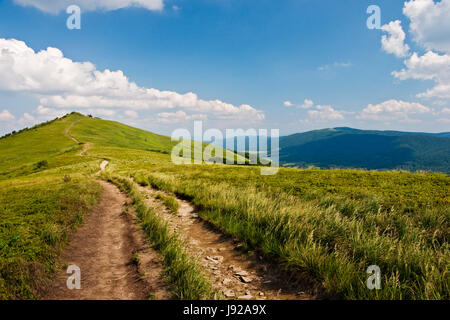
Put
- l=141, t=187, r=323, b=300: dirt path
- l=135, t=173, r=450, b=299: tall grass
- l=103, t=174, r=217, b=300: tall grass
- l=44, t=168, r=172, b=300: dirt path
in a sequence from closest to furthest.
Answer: l=135, t=173, r=450, b=299: tall grass → l=103, t=174, r=217, b=300: tall grass → l=141, t=187, r=323, b=300: dirt path → l=44, t=168, r=172, b=300: dirt path

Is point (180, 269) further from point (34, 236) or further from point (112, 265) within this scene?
point (34, 236)

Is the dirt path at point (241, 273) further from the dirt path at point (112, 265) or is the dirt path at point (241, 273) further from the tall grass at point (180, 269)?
the dirt path at point (112, 265)

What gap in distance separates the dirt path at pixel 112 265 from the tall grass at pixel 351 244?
3.29 metres

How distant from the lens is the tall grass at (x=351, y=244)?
484 centimetres

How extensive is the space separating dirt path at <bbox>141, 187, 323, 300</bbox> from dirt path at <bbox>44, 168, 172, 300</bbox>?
4.90ft

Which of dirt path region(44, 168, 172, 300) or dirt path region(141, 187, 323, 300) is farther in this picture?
dirt path region(44, 168, 172, 300)

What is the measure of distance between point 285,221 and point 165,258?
14.2ft

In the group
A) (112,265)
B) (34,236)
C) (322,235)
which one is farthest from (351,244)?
(34,236)

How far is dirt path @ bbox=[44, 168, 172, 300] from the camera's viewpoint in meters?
5.52

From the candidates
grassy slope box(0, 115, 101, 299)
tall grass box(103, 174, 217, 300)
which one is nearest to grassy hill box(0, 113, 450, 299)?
grassy slope box(0, 115, 101, 299)

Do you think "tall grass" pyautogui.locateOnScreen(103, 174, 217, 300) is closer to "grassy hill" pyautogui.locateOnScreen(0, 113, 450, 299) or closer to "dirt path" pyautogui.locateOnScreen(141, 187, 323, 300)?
"grassy hill" pyautogui.locateOnScreen(0, 113, 450, 299)

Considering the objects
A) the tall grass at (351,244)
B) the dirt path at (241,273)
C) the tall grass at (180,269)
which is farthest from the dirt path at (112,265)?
the tall grass at (351,244)

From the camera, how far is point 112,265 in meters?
7.04
